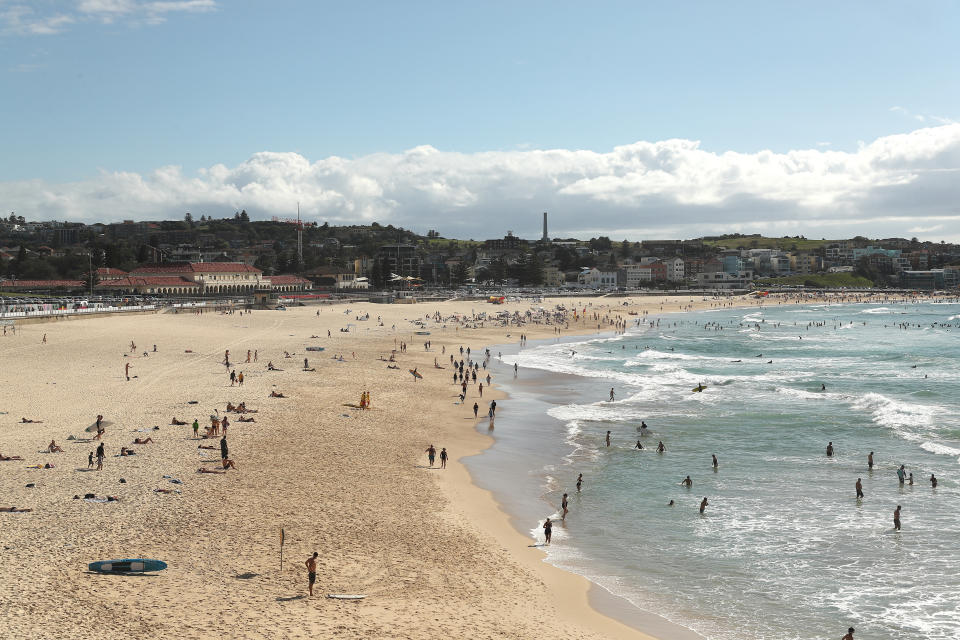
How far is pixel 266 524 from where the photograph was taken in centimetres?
1745

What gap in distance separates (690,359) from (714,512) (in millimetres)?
34349

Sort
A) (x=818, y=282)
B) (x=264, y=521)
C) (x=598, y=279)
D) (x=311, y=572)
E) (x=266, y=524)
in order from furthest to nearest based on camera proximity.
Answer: (x=818, y=282) < (x=598, y=279) < (x=264, y=521) < (x=266, y=524) < (x=311, y=572)

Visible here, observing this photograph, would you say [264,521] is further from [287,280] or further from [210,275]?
[287,280]

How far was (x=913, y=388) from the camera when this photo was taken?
40750mm

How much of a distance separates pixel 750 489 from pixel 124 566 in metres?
16.8

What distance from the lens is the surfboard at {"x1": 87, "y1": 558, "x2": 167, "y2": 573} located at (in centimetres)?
1401

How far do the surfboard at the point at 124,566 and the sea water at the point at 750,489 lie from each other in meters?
8.49

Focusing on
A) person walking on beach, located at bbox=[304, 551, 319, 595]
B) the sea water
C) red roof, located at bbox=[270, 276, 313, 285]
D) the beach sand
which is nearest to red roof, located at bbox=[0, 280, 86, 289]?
red roof, located at bbox=[270, 276, 313, 285]

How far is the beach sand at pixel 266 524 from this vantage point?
13.0 metres

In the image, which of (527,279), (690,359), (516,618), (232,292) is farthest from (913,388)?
(527,279)

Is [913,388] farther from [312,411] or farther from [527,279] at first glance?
[527,279]

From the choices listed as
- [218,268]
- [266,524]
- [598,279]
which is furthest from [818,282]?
[266,524]

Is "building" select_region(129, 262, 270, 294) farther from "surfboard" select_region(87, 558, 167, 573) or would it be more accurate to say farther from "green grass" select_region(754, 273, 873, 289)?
"green grass" select_region(754, 273, 873, 289)

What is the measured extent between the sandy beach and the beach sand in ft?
0.17
